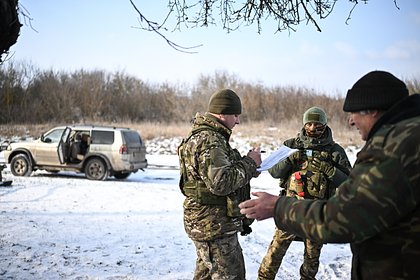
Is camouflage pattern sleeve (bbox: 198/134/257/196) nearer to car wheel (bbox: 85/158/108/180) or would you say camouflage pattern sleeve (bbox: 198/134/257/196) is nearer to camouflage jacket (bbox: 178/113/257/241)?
camouflage jacket (bbox: 178/113/257/241)

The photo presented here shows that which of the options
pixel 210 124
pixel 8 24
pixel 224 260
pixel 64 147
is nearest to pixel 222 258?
pixel 224 260

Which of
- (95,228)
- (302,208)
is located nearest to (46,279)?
(95,228)

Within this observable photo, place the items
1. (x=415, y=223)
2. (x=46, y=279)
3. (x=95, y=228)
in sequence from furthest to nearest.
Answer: (x=95, y=228) → (x=46, y=279) → (x=415, y=223)

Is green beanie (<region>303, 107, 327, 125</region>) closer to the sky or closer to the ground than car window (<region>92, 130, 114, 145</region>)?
closer to the sky

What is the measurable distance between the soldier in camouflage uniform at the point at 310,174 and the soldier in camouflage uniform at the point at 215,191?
1.14 m

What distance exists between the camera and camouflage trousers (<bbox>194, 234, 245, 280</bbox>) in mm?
3129

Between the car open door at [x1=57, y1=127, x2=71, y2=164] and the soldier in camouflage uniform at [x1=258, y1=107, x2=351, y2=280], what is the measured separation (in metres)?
10.9

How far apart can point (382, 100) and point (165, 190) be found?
996cm

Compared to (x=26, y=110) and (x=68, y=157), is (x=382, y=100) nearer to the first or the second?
(x=68, y=157)

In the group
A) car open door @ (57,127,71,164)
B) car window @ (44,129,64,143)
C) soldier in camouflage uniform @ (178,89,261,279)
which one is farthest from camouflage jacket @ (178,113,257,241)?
car window @ (44,129,64,143)

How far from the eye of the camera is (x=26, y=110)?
35.4m

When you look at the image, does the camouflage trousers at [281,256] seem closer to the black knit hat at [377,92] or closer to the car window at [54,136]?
the black knit hat at [377,92]

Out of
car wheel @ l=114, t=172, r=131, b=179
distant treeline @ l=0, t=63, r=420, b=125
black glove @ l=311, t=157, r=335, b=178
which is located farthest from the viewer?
distant treeline @ l=0, t=63, r=420, b=125

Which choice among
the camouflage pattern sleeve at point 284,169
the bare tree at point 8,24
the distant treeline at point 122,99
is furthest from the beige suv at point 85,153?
the distant treeline at point 122,99
